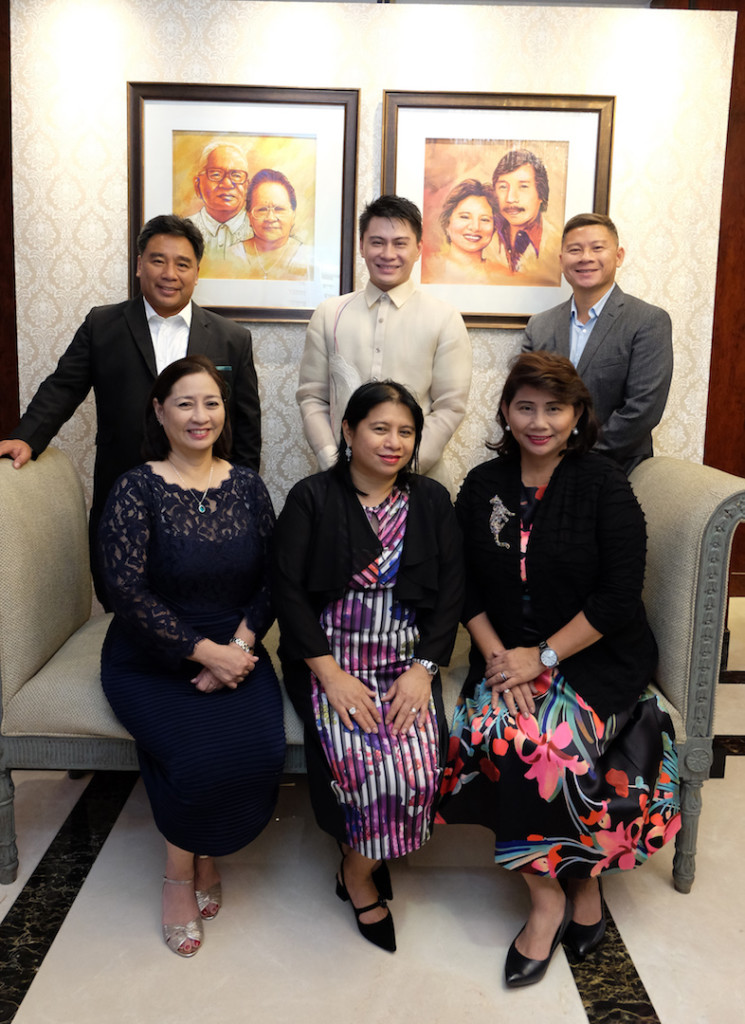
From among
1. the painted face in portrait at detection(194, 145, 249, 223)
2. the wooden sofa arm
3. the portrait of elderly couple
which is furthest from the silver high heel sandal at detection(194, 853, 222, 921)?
the painted face in portrait at detection(194, 145, 249, 223)

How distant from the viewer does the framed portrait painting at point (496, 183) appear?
3.29m

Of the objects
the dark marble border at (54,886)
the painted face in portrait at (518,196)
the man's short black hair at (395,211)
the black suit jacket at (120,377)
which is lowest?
the dark marble border at (54,886)

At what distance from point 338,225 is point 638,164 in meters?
1.20

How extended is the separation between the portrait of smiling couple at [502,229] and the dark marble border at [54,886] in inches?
87.1

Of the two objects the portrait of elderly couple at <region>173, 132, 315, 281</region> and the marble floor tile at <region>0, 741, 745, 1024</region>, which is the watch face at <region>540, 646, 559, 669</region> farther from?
the portrait of elderly couple at <region>173, 132, 315, 281</region>

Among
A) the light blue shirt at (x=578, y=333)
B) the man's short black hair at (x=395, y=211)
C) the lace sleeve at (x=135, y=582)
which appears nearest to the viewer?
the lace sleeve at (x=135, y=582)

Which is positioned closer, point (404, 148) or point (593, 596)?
point (593, 596)

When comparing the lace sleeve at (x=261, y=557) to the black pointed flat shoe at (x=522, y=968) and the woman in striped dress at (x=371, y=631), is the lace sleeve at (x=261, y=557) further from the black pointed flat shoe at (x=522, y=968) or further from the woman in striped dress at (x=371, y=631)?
the black pointed flat shoe at (x=522, y=968)

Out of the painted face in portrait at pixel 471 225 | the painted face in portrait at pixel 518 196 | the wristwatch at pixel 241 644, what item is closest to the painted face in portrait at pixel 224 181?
the painted face in portrait at pixel 471 225

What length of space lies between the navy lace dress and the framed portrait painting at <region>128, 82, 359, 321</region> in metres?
1.38

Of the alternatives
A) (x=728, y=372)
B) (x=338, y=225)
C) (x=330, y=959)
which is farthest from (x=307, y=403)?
(x=728, y=372)

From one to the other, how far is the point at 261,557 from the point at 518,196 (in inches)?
77.0

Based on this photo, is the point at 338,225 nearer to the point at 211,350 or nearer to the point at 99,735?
the point at 211,350

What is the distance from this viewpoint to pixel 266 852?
7.87 ft
